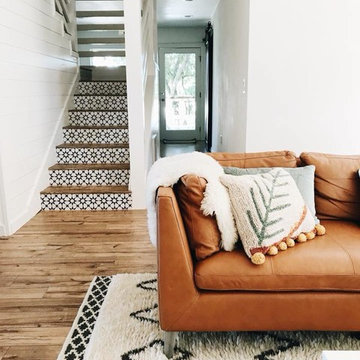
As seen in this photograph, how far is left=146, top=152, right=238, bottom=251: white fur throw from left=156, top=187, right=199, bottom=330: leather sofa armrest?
0.12 metres

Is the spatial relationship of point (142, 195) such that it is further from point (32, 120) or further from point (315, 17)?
point (315, 17)

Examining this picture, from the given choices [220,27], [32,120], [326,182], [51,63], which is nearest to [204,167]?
[326,182]

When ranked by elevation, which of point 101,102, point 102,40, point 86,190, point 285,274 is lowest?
point 86,190

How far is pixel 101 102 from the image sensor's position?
5.21 m

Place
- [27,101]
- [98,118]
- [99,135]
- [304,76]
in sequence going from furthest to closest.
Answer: [98,118] → [99,135] → [27,101] → [304,76]

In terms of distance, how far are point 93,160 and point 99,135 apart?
38cm

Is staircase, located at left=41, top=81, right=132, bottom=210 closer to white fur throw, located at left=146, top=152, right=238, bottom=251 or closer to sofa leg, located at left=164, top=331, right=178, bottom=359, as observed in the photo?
white fur throw, located at left=146, top=152, right=238, bottom=251

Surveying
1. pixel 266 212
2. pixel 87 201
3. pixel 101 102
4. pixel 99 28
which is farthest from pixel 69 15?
pixel 266 212

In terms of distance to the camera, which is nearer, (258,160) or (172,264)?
(172,264)

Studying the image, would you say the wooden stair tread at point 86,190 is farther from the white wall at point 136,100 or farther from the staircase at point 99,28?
the staircase at point 99,28

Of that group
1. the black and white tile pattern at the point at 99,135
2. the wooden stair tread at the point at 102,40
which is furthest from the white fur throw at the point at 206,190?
the wooden stair tread at the point at 102,40

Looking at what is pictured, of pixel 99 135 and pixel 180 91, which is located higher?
pixel 180 91

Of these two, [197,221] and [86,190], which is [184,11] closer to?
[86,190]

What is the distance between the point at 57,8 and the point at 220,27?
7.76 feet
